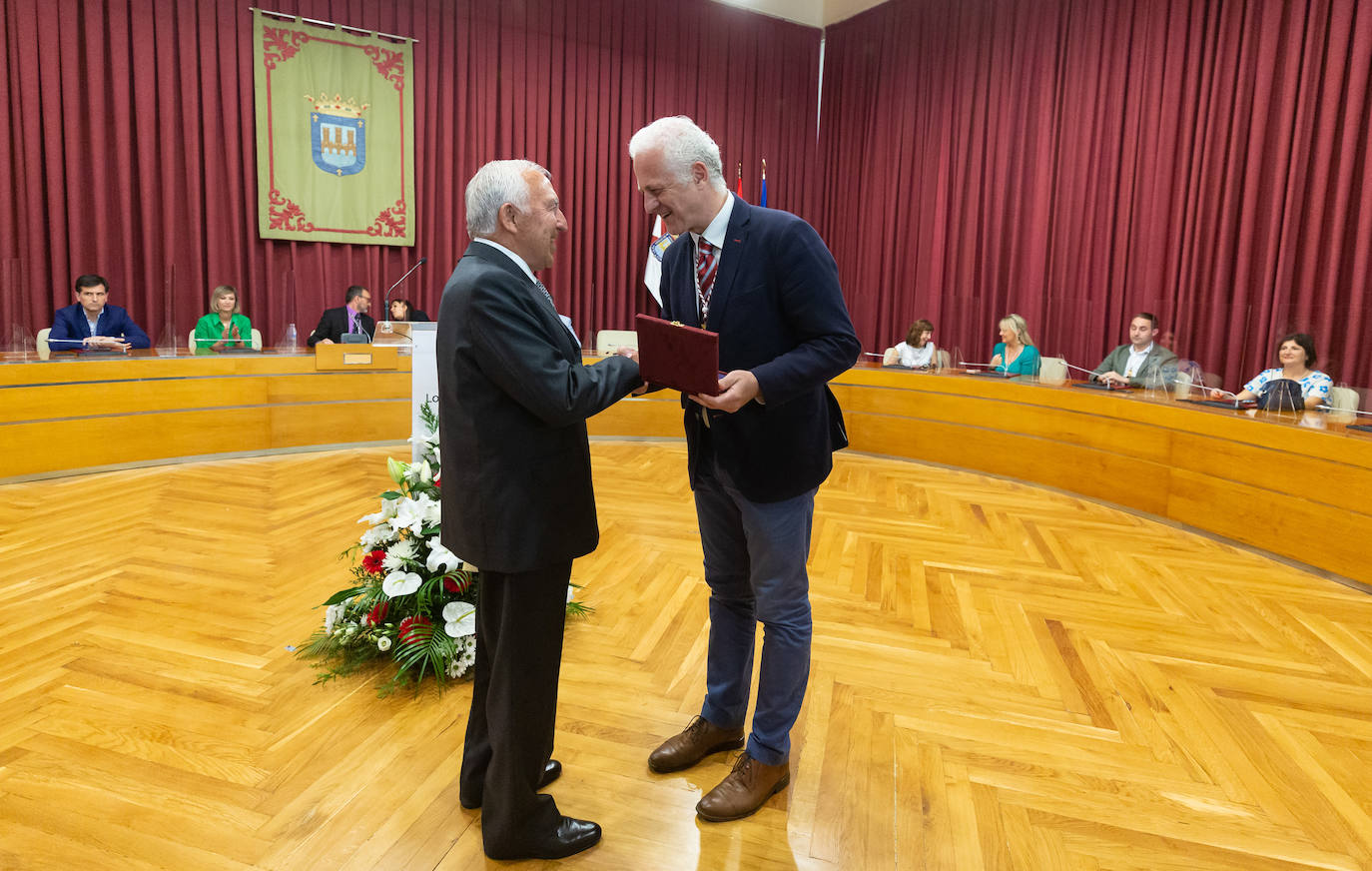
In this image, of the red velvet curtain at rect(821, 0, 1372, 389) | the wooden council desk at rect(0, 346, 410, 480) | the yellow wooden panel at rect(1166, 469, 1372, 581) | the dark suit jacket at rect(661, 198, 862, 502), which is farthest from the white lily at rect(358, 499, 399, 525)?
the red velvet curtain at rect(821, 0, 1372, 389)

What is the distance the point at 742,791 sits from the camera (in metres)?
1.95

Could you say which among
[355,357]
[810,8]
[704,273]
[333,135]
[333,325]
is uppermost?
[810,8]

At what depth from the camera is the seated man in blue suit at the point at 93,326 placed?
17.0 ft

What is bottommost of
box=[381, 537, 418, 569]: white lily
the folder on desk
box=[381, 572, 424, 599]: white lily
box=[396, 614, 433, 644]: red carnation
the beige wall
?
box=[396, 614, 433, 644]: red carnation

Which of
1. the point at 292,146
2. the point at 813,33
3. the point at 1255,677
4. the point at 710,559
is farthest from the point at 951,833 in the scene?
the point at 813,33

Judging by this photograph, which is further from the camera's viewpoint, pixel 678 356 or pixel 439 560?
pixel 439 560

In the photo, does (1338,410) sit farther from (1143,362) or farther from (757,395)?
(757,395)

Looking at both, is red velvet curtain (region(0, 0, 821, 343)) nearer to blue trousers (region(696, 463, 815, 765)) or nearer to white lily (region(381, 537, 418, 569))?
white lily (region(381, 537, 418, 569))

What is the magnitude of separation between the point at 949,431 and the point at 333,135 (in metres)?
5.52

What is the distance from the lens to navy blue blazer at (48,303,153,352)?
5289mm

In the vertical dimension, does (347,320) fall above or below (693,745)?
above

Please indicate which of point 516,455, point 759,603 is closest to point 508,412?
point 516,455

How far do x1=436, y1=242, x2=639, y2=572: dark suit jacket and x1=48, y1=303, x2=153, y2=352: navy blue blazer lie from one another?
485 centimetres

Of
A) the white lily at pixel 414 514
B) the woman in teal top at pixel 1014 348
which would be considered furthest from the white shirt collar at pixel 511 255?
the woman in teal top at pixel 1014 348
